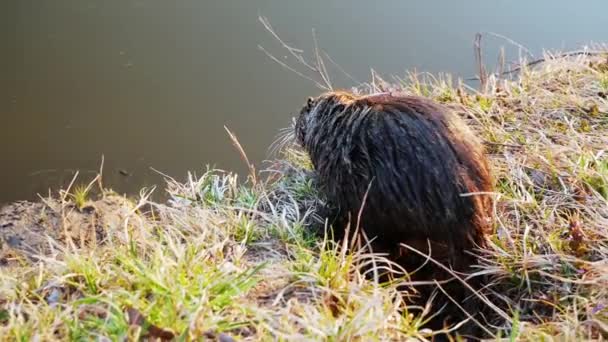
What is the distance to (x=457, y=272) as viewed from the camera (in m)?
2.15

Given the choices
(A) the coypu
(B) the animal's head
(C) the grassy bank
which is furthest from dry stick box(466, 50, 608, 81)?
(A) the coypu

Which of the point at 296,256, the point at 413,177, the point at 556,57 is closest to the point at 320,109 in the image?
the point at 413,177

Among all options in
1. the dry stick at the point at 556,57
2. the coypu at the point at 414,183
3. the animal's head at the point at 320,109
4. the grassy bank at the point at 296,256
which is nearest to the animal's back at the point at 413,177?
the coypu at the point at 414,183

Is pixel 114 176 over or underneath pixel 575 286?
underneath

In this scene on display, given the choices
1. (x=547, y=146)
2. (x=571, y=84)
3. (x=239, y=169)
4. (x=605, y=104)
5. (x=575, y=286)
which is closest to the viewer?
(x=575, y=286)

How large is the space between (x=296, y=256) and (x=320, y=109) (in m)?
1.08

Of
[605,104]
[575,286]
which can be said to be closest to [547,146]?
[605,104]

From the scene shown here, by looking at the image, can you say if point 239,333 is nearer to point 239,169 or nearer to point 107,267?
point 107,267

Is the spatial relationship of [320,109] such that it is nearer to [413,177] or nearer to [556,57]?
[413,177]

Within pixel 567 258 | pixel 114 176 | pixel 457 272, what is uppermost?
pixel 567 258

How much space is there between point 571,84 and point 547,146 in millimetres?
787

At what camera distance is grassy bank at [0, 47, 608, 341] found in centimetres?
144

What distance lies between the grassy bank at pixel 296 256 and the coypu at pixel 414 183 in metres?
0.14

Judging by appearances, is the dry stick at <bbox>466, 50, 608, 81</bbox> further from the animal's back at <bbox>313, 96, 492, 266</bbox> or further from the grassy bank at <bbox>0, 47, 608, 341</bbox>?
the animal's back at <bbox>313, 96, 492, 266</bbox>
